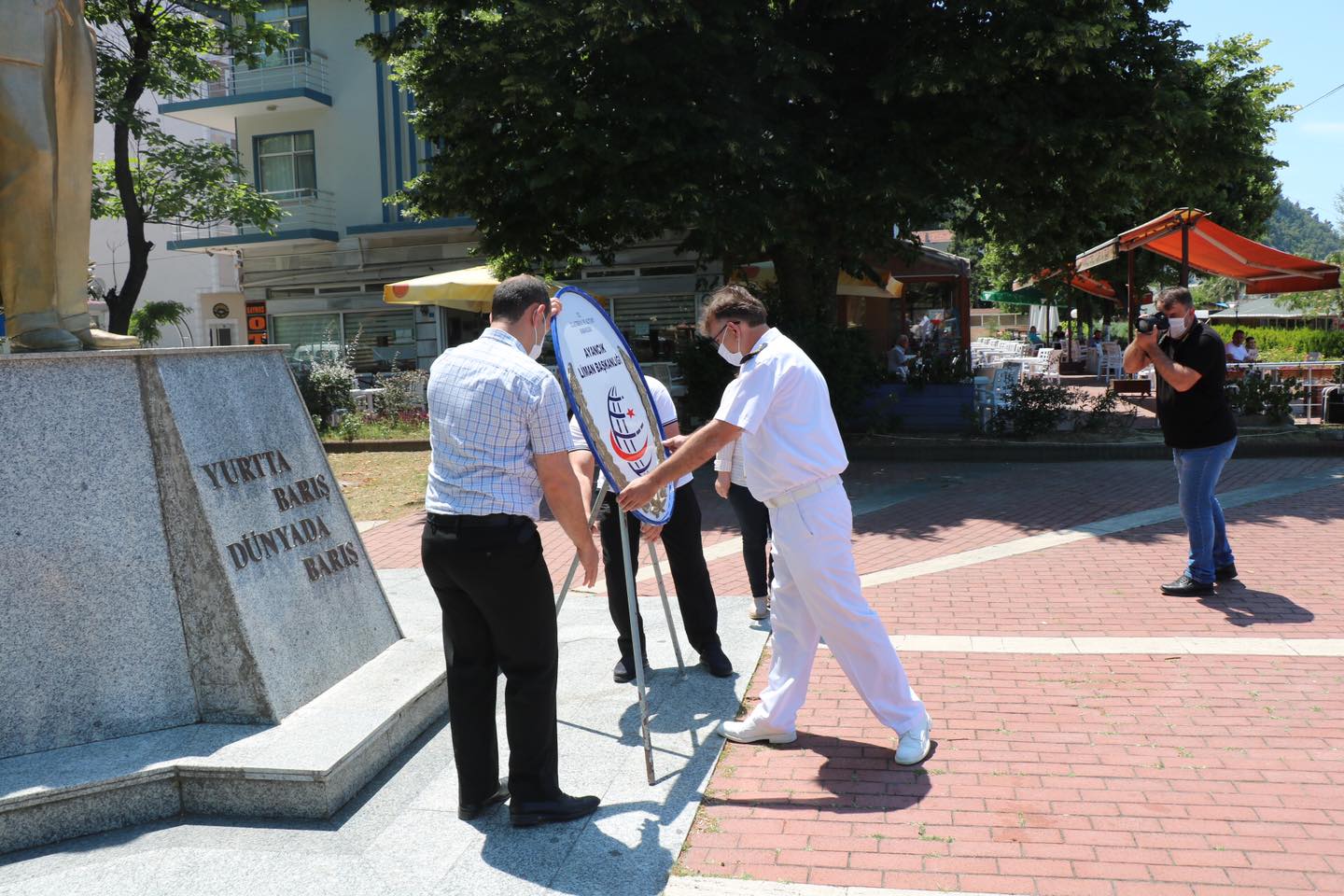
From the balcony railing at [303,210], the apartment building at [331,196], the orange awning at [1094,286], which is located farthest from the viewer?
the orange awning at [1094,286]

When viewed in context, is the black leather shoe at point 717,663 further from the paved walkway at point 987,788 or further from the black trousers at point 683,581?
the paved walkway at point 987,788

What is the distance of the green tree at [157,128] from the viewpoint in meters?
16.1

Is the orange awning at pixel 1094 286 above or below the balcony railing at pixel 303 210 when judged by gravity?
below

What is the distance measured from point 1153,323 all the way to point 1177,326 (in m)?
0.20

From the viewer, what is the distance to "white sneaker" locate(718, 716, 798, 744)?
444cm

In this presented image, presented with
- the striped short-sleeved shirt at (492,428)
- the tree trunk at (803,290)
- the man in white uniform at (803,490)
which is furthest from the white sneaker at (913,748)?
the tree trunk at (803,290)

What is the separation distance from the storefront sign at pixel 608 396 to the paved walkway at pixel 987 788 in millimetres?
1240

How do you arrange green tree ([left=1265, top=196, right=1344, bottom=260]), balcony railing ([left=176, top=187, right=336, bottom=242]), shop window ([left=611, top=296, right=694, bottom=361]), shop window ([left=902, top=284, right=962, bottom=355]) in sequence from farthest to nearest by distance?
1. green tree ([left=1265, top=196, right=1344, bottom=260])
2. shop window ([left=902, top=284, right=962, bottom=355])
3. balcony railing ([left=176, top=187, right=336, bottom=242])
4. shop window ([left=611, top=296, right=694, bottom=361])

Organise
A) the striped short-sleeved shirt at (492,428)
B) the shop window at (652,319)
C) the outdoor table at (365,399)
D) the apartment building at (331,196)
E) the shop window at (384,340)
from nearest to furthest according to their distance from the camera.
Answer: the striped short-sleeved shirt at (492,428) → the outdoor table at (365,399) → the shop window at (652,319) → the apartment building at (331,196) → the shop window at (384,340)

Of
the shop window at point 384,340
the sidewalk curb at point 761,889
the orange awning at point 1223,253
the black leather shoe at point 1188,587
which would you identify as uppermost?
the orange awning at point 1223,253

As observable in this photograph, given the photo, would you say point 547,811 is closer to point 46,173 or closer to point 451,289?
point 46,173

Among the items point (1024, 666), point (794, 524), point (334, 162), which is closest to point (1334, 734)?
point (1024, 666)

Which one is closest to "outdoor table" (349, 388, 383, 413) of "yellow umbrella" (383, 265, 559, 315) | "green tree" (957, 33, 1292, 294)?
"yellow umbrella" (383, 265, 559, 315)

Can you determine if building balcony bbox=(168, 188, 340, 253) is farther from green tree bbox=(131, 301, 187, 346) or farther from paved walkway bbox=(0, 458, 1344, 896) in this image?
paved walkway bbox=(0, 458, 1344, 896)
